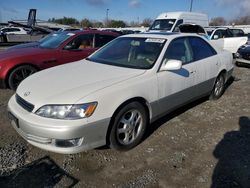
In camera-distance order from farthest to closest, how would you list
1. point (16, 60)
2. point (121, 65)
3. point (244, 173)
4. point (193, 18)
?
point (193, 18) → point (16, 60) → point (121, 65) → point (244, 173)

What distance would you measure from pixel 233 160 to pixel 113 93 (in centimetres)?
177

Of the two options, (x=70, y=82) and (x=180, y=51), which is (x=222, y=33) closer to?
(x=180, y=51)

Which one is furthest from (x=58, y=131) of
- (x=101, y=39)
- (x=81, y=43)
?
(x=101, y=39)

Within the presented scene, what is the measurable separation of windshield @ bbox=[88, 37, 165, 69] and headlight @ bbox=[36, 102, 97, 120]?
118 centimetres

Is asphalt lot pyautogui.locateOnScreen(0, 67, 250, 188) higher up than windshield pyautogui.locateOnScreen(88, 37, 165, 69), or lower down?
lower down

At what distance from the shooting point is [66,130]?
2.76 meters

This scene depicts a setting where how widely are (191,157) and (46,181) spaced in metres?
1.84

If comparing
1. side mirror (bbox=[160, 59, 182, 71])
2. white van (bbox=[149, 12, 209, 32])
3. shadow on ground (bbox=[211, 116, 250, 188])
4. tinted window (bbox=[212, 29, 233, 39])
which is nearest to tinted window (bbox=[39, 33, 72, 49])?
side mirror (bbox=[160, 59, 182, 71])

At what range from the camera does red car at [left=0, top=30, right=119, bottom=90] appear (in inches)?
232

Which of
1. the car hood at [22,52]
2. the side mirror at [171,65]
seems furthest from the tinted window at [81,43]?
the side mirror at [171,65]

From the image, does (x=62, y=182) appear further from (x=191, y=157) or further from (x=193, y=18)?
(x=193, y=18)

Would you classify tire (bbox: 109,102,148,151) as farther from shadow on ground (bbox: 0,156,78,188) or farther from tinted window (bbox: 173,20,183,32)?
tinted window (bbox: 173,20,183,32)

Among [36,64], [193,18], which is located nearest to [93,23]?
[193,18]

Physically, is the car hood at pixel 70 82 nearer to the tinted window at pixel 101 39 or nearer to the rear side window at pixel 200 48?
the rear side window at pixel 200 48
